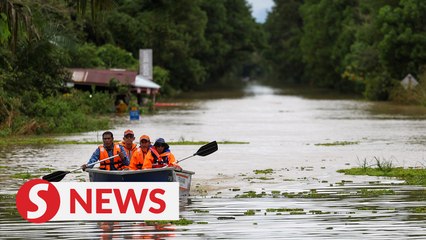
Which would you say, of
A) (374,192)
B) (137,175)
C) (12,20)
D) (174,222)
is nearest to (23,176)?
(12,20)

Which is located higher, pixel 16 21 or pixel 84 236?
pixel 16 21

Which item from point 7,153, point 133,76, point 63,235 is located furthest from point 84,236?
point 133,76

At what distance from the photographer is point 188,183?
2177 centimetres

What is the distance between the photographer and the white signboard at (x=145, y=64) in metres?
77.2

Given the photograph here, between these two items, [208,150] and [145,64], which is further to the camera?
[145,64]

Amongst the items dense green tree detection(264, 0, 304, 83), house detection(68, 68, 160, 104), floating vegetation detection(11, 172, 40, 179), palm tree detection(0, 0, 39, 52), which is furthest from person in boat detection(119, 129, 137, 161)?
dense green tree detection(264, 0, 304, 83)

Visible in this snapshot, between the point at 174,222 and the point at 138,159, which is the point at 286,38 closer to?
the point at 138,159

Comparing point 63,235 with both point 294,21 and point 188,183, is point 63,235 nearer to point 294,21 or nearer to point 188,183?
point 188,183

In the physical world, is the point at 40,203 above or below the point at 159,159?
below

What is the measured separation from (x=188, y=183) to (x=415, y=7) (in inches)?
2230

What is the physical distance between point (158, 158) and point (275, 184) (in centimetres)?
430

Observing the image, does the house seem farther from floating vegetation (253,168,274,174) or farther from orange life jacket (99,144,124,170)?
orange life jacket (99,144,124,170)

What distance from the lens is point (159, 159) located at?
21172 millimetres

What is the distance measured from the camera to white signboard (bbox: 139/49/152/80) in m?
77.2
